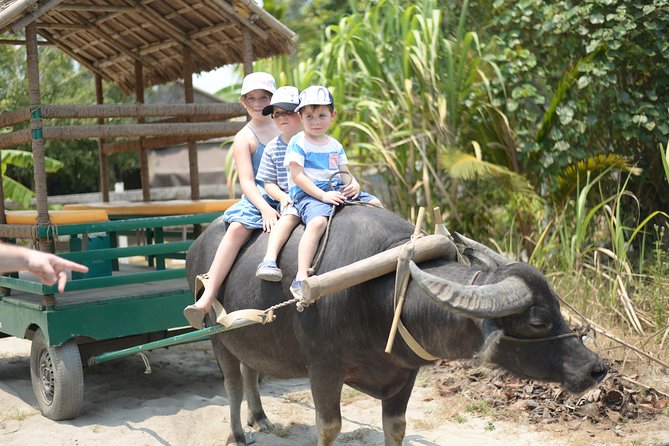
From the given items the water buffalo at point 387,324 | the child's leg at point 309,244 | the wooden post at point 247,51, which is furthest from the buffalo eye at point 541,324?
the wooden post at point 247,51

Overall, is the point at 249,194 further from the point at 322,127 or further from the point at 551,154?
the point at 551,154

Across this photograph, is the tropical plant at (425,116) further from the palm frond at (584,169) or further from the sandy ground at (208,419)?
the sandy ground at (208,419)

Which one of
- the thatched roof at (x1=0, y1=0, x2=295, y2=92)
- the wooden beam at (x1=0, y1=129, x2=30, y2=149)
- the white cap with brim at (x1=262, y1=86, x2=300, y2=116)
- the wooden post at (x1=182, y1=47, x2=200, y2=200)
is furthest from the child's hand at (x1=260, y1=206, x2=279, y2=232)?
the wooden post at (x1=182, y1=47, x2=200, y2=200)

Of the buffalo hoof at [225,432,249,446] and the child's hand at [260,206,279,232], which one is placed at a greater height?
the child's hand at [260,206,279,232]

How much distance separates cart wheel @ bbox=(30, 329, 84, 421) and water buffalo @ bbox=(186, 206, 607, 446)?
1077 mm

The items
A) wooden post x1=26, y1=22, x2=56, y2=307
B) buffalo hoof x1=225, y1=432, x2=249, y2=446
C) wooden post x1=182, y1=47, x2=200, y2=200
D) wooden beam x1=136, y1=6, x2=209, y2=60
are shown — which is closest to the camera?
buffalo hoof x1=225, y1=432, x2=249, y2=446

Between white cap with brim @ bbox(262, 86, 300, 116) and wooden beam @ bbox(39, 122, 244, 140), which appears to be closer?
white cap with brim @ bbox(262, 86, 300, 116)

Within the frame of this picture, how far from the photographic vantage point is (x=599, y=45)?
6254 mm

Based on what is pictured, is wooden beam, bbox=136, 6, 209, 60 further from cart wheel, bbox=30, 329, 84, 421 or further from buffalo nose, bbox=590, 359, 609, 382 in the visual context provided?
buffalo nose, bbox=590, 359, 609, 382

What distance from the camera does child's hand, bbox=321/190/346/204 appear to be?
331 cm

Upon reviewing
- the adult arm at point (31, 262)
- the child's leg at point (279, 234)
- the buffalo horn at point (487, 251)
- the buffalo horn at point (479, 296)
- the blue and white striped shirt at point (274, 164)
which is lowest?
the buffalo horn at point (479, 296)

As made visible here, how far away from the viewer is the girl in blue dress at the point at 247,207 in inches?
143

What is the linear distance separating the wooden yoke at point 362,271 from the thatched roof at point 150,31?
8.69 feet

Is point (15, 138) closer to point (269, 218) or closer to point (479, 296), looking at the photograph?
point (269, 218)
